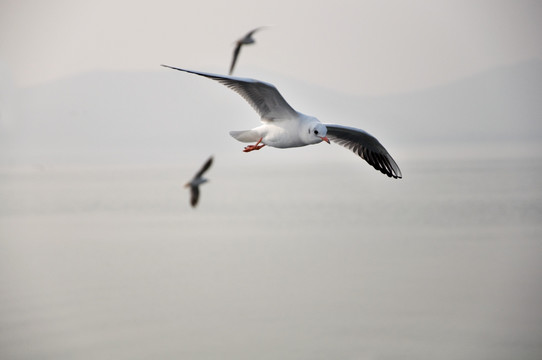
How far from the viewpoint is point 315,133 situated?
27.8ft

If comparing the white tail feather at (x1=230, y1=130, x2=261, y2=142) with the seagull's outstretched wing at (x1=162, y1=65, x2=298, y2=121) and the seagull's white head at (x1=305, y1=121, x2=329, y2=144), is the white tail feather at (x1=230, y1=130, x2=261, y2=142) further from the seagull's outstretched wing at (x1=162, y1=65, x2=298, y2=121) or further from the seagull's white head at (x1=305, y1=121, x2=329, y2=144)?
the seagull's white head at (x1=305, y1=121, x2=329, y2=144)

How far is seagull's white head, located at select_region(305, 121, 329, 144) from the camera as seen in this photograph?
8.45 meters

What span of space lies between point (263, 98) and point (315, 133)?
2.41 feet

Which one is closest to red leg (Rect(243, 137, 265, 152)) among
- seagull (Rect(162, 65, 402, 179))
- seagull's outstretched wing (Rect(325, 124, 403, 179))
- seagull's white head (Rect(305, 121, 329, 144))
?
seagull (Rect(162, 65, 402, 179))

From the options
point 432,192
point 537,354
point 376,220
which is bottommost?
point 537,354

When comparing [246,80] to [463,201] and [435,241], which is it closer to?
[435,241]

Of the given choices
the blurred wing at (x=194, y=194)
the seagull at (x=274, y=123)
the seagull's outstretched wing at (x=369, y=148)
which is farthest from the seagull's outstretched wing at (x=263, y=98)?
the blurred wing at (x=194, y=194)

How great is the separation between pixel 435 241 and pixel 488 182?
103ft

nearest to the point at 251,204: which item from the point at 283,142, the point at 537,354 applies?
the point at 537,354

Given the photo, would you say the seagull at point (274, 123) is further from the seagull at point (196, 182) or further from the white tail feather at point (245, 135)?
the seagull at point (196, 182)

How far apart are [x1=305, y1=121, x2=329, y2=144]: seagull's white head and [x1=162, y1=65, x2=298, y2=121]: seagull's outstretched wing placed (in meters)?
0.32

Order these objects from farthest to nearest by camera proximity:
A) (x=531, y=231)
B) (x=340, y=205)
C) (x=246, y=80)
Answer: (x=340, y=205), (x=531, y=231), (x=246, y=80)

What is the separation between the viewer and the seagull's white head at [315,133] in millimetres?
8445

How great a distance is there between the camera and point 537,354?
2328cm
